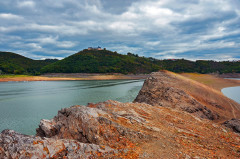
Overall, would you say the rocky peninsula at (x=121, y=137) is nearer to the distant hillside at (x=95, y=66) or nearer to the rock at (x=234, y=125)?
the rock at (x=234, y=125)

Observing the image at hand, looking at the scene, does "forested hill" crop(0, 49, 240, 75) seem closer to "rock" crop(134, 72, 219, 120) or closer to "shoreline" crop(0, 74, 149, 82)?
"shoreline" crop(0, 74, 149, 82)

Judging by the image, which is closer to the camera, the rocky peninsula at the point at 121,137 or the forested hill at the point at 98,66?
the rocky peninsula at the point at 121,137

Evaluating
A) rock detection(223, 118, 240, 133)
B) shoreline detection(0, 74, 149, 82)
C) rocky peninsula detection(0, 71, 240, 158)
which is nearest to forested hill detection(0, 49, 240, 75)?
shoreline detection(0, 74, 149, 82)

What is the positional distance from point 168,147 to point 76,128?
4385 millimetres

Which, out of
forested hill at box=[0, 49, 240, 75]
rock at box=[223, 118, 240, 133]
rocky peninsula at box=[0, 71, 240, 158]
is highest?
forested hill at box=[0, 49, 240, 75]

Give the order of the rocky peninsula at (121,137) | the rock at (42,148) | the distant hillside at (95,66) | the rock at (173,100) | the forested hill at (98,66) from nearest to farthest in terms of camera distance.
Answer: the rock at (42,148), the rocky peninsula at (121,137), the rock at (173,100), the forested hill at (98,66), the distant hillside at (95,66)

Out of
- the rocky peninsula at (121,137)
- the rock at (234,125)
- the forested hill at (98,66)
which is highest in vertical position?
the forested hill at (98,66)

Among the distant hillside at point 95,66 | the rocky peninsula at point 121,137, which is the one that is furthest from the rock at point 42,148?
the distant hillside at point 95,66

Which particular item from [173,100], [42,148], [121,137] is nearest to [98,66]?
[173,100]

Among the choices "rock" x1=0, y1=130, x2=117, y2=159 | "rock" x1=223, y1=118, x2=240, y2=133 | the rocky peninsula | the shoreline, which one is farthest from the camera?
the shoreline

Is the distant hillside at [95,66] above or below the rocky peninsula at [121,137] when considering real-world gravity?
above

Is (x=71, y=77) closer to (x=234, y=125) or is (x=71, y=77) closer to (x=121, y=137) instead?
(x=234, y=125)

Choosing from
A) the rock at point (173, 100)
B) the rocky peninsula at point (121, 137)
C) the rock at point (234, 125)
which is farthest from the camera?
the rock at point (173, 100)

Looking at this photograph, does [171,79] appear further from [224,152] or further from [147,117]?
[224,152]
